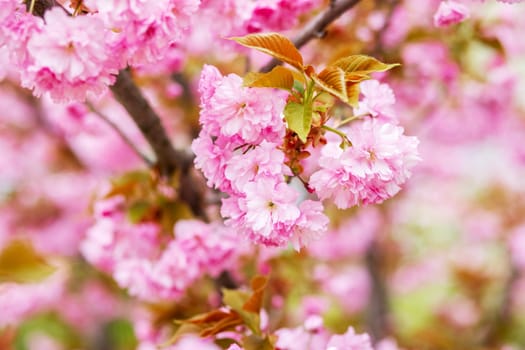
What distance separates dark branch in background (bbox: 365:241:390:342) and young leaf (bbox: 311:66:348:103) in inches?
80.1

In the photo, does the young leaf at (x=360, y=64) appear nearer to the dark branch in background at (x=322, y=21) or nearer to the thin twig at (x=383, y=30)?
the dark branch in background at (x=322, y=21)

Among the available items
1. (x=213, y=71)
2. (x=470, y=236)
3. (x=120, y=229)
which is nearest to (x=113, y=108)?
(x=120, y=229)

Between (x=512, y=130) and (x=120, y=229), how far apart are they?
2.24 m

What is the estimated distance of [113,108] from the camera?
244cm

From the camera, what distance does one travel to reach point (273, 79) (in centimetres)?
77

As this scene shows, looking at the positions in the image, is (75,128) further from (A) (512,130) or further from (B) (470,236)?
(B) (470,236)

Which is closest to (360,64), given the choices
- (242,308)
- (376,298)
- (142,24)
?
(142,24)

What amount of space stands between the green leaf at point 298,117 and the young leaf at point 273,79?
0.09 feet

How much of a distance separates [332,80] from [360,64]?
0.17ft

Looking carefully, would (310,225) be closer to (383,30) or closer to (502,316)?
(383,30)

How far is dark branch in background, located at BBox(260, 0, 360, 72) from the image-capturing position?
1.06 metres

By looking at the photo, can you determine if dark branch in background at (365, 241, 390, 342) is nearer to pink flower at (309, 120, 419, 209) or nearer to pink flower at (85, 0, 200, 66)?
pink flower at (309, 120, 419, 209)

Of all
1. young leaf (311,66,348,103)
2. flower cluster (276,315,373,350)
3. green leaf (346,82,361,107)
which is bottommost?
flower cluster (276,315,373,350)

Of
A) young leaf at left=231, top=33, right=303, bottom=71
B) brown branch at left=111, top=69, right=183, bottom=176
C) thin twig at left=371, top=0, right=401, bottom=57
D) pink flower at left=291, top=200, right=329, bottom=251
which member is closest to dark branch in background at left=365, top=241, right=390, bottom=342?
thin twig at left=371, top=0, right=401, bottom=57
